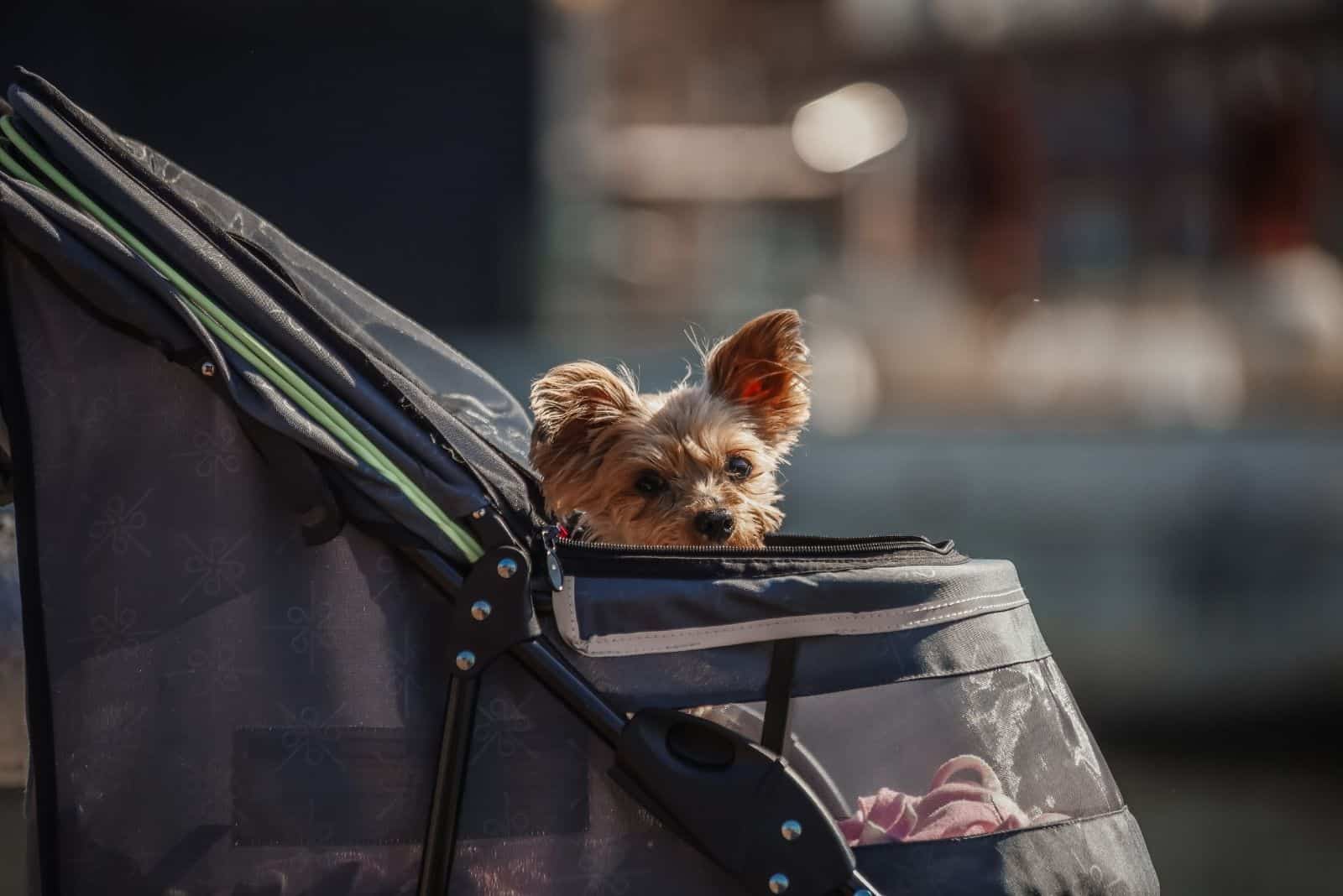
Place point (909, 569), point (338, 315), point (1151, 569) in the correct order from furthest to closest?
point (1151, 569) < point (338, 315) < point (909, 569)

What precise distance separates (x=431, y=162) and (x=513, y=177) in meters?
0.56

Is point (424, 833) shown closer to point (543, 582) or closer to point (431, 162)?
point (543, 582)

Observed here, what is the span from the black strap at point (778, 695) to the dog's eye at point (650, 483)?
0.97m

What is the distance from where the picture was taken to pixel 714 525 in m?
2.70

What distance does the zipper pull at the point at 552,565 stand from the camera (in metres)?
1.88

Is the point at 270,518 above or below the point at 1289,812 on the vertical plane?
above

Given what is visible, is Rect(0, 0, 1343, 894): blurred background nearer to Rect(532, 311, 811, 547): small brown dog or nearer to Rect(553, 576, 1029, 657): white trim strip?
Rect(532, 311, 811, 547): small brown dog

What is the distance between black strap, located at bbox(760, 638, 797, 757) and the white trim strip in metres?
0.02

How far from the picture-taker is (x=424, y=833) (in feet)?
6.14

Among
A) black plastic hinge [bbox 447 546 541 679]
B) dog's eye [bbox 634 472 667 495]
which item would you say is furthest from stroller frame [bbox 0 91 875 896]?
dog's eye [bbox 634 472 667 495]

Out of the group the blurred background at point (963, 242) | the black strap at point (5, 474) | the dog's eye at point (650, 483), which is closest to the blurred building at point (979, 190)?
the blurred background at point (963, 242)

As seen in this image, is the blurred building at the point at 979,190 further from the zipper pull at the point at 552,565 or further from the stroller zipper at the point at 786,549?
the zipper pull at the point at 552,565

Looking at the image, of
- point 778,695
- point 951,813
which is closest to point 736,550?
point 778,695

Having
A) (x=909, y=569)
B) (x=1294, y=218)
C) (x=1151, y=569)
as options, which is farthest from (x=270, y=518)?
(x=1294, y=218)
